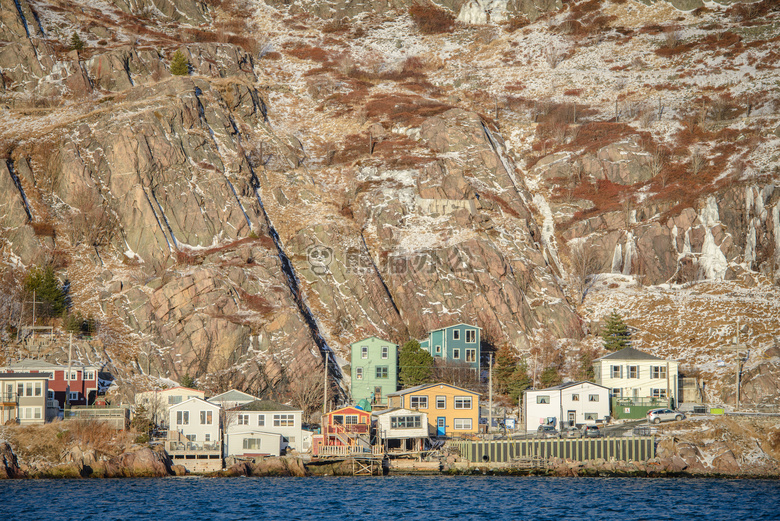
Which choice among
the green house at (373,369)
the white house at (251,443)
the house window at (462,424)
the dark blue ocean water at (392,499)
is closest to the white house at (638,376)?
the house window at (462,424)

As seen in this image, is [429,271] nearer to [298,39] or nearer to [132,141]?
[132,141]

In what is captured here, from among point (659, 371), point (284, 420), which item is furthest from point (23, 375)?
point (659, 371)

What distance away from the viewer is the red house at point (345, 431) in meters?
70.7

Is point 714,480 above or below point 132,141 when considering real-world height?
below

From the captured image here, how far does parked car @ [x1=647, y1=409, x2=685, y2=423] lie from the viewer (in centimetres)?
7181

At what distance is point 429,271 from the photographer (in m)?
95.6

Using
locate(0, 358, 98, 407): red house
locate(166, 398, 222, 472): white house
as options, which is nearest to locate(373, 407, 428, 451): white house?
locate(166, 398, 222, 472): white house

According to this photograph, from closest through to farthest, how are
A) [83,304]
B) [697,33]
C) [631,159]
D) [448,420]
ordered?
[448,420] < [83,304] < [631,159] < [697,33]

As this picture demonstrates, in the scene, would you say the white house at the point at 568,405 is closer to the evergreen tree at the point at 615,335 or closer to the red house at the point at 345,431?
the evergreen tree at the point at 615,335

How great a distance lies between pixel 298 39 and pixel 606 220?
243ft

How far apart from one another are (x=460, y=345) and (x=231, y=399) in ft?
81.2

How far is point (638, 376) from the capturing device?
8050 centimetres

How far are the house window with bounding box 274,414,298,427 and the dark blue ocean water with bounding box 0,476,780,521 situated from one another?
6.51m

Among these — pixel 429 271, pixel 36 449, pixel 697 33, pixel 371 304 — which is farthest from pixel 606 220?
pixel 36 449
